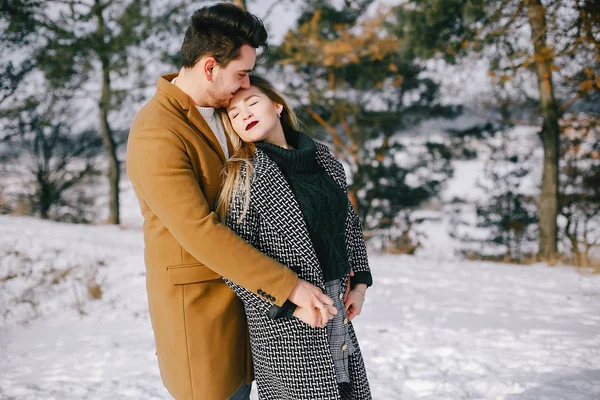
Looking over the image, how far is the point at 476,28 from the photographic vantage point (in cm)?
801

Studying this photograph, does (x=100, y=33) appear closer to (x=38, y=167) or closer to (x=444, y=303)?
(x=38, y=167)

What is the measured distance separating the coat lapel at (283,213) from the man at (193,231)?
4.1 inches

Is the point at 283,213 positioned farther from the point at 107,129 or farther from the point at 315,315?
the point at 107,129

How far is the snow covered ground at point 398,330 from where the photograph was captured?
299cm

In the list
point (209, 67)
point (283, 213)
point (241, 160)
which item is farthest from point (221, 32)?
point (283, 213)

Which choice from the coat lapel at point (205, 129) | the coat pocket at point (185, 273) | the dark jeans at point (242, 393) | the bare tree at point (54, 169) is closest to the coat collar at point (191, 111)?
the coat lapel at point (205, 129)

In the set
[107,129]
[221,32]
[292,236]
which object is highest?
[107,129]

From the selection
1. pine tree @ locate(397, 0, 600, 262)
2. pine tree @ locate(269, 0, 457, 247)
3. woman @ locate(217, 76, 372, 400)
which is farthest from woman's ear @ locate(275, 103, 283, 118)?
pine tree @ locate(269, 0, 457, 247)

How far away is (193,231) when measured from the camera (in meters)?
1.36

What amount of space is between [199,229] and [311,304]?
15.3 inches

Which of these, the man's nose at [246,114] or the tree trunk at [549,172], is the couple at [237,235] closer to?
the man's nose at [246,114]

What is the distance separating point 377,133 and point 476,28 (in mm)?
6380

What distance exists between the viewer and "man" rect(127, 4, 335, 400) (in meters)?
1.38

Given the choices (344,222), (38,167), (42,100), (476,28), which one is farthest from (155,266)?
(38,167)
